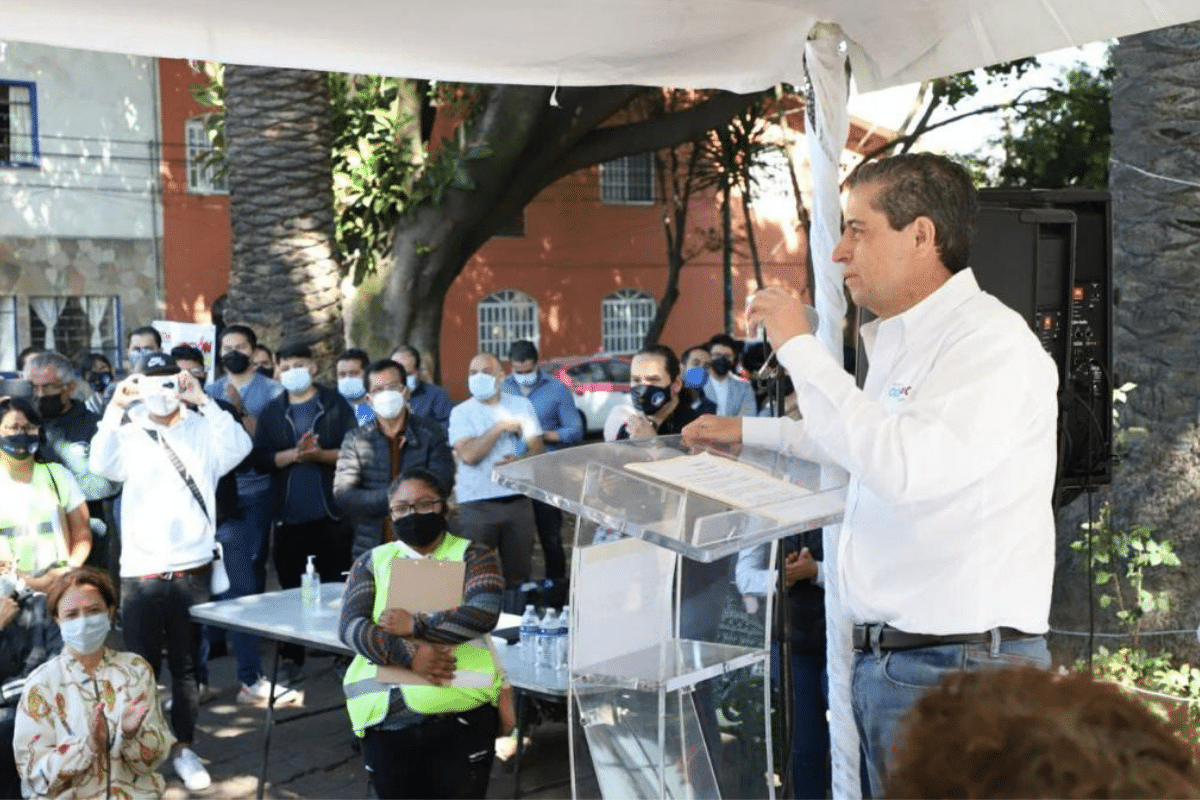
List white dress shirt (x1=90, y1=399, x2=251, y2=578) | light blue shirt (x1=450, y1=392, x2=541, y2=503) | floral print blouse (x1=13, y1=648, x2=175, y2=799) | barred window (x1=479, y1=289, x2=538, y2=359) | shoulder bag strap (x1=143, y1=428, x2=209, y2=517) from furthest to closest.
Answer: barred window (x1=479, y1=289, x2=538, y2=359), light blue shirt (x1=450, y1=392, x2=541, y2=503), shoulder bag strap (x1=143, y1=428, x2=209, y2=517), white dress shirt (x1=90, y1=399, x2=251, y2=578), floral print blouse (x1=13, y1=648, x2=175, y2=799)

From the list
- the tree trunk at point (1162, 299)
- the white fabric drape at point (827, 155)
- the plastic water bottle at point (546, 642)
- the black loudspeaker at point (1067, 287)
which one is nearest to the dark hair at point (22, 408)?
the plastic water bottle at point (546, 642)

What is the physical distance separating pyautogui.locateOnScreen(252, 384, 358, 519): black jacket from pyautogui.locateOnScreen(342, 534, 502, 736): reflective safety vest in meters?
3.92

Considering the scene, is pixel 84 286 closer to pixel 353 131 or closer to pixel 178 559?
pixel 353 131

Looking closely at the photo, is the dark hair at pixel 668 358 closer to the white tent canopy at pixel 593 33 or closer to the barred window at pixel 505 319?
the white tent canopy at pixel 593 33

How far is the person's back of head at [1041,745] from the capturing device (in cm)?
128

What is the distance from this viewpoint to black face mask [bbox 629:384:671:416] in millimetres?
6781

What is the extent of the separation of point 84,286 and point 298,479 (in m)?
19.8

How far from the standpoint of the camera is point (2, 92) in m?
26.2

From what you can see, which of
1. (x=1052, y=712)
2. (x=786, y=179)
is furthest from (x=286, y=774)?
(x=786, y=179)

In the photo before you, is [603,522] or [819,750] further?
[819,750]

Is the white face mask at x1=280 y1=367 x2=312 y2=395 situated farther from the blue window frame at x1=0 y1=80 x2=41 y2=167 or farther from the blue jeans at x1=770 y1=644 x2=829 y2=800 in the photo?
the blue window frame at x1=0 y1=80 x2=41 y2=167

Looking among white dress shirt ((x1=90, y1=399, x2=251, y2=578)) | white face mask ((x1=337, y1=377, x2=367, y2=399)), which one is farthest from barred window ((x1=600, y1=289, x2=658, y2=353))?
white dress shirt ((x1=90, y1=399, x2=251, y2=578))

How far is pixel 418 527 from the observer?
545cm

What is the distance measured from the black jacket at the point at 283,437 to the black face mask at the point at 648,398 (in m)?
2.83
